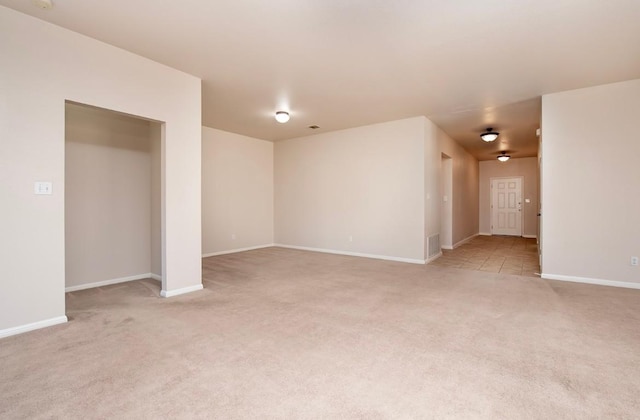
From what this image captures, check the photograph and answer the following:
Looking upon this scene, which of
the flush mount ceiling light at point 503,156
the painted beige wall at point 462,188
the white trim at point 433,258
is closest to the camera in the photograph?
the white trim at point 433,258

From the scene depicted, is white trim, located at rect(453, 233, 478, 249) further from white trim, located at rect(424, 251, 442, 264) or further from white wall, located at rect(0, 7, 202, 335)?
white wall, located at rect(0, 7, 202, 335)

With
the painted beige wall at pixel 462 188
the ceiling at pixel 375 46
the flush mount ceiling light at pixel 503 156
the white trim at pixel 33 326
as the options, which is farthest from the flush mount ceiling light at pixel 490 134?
the white trim at pixel 33 326

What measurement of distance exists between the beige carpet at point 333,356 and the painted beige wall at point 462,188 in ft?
13.0

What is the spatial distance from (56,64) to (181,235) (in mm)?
2044

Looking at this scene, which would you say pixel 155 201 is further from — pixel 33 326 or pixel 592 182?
pixel 592 182

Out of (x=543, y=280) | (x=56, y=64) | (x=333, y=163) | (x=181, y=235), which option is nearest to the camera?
(x=56, y=64)

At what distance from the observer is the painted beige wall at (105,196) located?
13.1 ft

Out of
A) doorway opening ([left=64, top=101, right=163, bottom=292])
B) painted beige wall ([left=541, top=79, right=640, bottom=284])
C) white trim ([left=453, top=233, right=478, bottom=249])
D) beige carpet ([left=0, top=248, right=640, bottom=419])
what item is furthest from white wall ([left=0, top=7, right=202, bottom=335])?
white trim ([left=453, top=233, right=478, bottom=249])

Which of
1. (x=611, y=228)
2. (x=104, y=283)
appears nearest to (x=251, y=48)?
(x=104, y=283)

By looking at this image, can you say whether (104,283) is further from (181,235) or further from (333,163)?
(333,163)

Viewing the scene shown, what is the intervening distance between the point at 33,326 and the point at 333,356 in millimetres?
2656

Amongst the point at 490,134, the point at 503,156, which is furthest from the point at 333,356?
the point at 503,156

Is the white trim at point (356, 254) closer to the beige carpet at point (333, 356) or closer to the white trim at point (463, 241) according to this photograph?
the beige carpet at point (333, 356)

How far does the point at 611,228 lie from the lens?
426cm
